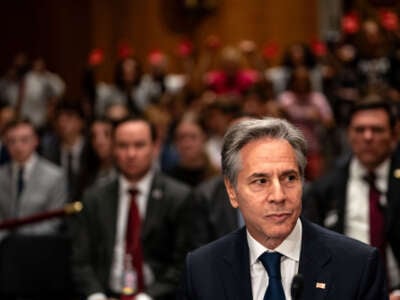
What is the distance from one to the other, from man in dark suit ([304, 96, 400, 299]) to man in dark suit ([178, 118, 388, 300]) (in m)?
1.64

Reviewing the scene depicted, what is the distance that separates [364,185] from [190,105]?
4.71m

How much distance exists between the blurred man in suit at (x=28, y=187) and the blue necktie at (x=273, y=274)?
10.5ft

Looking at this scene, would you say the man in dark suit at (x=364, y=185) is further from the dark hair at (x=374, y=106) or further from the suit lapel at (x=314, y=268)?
the suit lapel at (x=314, y=268)

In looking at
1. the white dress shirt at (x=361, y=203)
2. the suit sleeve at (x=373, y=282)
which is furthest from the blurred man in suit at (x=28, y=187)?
the suit sleeve at (x=373, y=282)

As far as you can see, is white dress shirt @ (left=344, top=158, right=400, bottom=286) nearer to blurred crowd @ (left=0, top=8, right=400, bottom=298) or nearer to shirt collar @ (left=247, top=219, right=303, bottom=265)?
blurred crowd @ (left=0, top=8, right=400, bottom=298)

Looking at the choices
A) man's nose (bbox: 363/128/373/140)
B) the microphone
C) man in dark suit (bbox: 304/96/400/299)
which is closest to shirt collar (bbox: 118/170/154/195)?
man in dark suit (bbox: 304/96/400/299)

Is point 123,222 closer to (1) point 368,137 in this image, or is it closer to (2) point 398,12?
(1) point 368,137

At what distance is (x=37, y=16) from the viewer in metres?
13.6

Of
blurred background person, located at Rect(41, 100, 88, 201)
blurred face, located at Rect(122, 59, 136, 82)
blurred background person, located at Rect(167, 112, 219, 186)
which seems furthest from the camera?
blurred face, located at Rect(122, 59, 136, 82)

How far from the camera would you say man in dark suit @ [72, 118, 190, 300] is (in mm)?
4324

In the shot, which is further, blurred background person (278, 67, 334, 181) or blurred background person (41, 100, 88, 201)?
blurred background person (278, 67, 334, 181)

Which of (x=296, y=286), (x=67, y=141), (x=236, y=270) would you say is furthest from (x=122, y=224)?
(x=67, y=141)

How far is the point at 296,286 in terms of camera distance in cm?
225

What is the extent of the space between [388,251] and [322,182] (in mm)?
500
